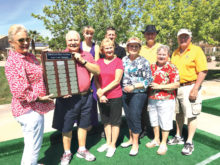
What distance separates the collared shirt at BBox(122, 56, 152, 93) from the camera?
3000 mm

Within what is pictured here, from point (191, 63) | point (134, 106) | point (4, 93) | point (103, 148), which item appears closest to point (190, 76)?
point (191, 63)

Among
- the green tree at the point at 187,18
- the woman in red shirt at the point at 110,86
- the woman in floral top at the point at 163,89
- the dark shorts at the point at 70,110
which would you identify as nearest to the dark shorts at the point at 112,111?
the woman in red shirt at the point at 110,86

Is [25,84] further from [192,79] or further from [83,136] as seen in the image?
[192,79]

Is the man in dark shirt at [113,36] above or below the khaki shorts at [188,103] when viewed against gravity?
above

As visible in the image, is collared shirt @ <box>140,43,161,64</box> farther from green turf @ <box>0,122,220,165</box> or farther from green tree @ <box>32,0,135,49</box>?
green tree @ <box>32,0,135,49</box>

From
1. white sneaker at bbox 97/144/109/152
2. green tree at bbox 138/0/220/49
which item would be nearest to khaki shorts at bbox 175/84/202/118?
white sneaker at bbox 97/144/109/152

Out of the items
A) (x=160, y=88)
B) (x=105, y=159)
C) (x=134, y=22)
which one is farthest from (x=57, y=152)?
(x=134, y=22)

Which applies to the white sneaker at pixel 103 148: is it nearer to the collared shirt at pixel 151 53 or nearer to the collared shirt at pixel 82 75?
the collared shirt at pixel 82 75

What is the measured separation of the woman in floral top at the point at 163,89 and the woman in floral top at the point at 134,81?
207 millimetres

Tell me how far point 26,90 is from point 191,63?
2737 millimetres

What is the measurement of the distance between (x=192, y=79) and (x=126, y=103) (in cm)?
130

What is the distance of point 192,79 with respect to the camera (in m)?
3.16

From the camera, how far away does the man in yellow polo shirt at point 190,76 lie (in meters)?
3.08

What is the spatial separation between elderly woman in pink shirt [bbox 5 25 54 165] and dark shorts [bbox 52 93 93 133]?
36 centimetres
